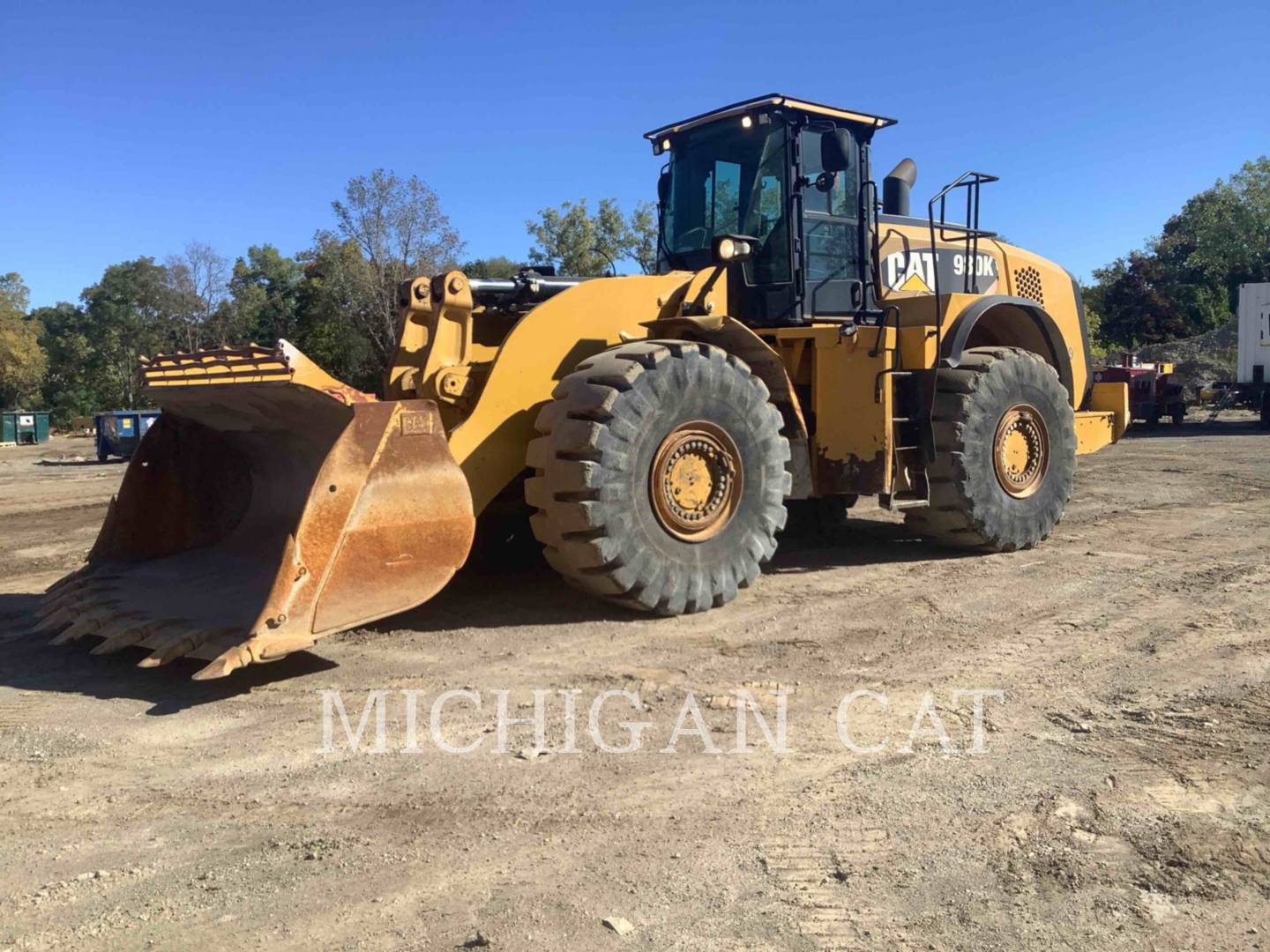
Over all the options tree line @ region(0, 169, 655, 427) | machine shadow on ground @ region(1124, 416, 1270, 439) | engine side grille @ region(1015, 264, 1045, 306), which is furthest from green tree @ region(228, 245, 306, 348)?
engine side grille @ region(1015, 264, 1045, 306)

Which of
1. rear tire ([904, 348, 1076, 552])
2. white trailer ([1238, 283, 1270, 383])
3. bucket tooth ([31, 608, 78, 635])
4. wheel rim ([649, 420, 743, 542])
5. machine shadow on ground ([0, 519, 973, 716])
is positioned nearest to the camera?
machine shadow on ground ([0, 519, 973, 716])

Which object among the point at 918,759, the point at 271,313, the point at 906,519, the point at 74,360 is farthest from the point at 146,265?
the point at 918,759

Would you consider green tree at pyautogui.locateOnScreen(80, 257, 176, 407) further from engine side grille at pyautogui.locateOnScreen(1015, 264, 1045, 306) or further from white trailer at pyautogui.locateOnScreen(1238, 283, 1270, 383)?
engine side grille at pyautogui.locateOnScreen(1015, 264, 1045, 306)

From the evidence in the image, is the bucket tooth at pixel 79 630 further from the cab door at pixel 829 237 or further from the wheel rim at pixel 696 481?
the cab door at pixel 829 237

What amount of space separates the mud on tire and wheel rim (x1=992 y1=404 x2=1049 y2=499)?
2408 millimetres

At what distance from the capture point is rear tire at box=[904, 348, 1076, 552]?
7293 millimetres

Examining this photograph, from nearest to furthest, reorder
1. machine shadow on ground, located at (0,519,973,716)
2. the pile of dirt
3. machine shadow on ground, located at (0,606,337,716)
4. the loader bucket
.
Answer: the loader bucket, machine shadow on ground, located at (0,606,337,716), machine shadow on ground, located at (0,519,973,716), the pile of dirt

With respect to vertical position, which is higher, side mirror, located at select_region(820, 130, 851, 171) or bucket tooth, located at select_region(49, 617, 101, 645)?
side mirror, located at select_region(820, 130, 851, 171)

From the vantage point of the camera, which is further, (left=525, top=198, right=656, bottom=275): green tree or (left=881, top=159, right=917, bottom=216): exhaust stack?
(left=525, top=198, right=656, bottom=275): green tree

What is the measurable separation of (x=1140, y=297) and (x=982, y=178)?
4462 centimetres

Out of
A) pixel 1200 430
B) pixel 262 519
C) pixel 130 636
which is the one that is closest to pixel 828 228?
pixel 262 519

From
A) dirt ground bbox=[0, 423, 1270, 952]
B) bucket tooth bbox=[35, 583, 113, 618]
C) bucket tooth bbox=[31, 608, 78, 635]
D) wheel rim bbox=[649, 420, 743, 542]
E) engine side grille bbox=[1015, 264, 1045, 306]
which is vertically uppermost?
engine side grille bbox=[1015, 264, 1045, 306]

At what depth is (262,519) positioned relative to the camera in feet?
20.2

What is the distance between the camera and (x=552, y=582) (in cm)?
671
